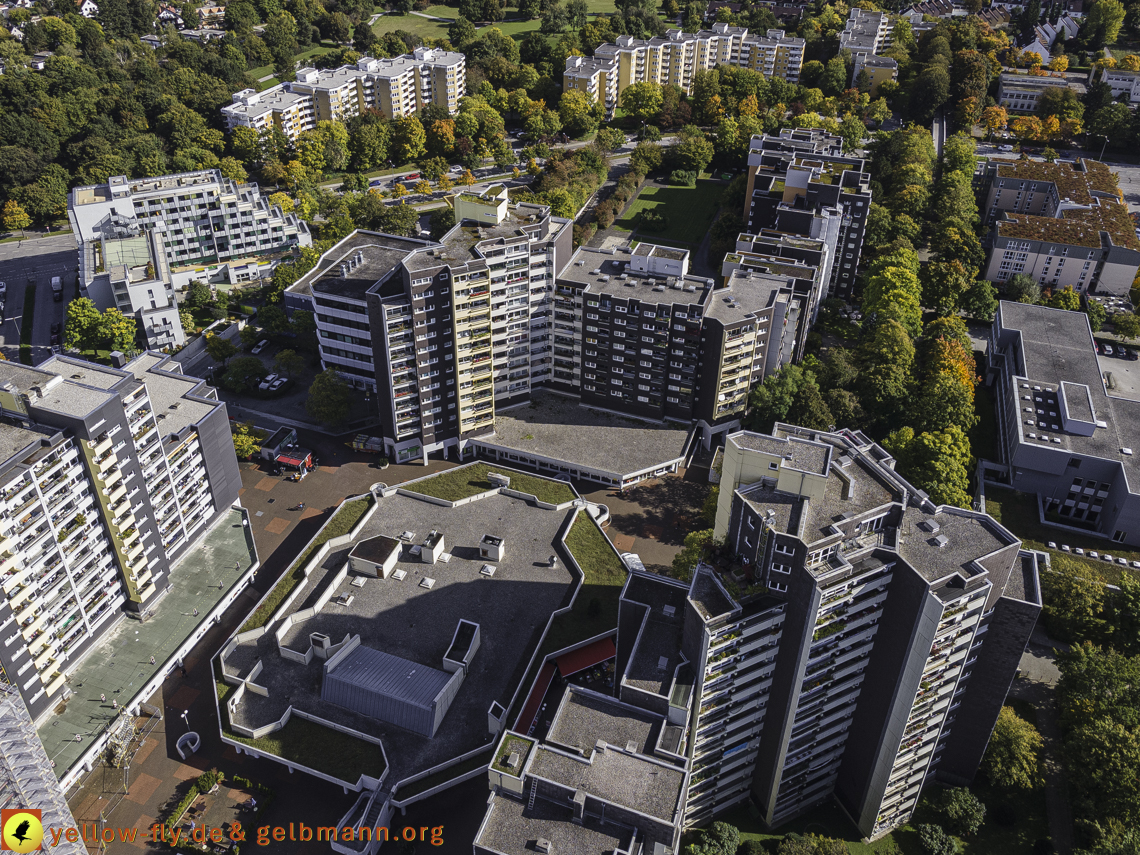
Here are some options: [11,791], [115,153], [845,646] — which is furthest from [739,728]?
[115,153]

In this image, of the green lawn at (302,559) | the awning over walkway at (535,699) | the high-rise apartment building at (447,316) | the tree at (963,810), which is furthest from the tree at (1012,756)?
the green lawn at (302,559)

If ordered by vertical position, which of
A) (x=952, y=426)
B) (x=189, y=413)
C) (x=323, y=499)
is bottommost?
(x=323, y=499)

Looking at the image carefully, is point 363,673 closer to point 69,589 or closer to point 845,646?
point 69,589

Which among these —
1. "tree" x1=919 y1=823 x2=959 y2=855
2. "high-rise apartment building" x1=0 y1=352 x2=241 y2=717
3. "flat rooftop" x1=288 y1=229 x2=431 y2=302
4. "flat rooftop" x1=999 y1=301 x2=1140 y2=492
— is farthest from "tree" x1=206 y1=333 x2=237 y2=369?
"flat rooftop" x1=999 y1=301 x2=1140 y2=492

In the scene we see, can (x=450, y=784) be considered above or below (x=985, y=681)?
below

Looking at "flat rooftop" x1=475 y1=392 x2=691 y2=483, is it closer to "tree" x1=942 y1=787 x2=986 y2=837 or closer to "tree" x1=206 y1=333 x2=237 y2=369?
"tree" x1=206 y1=333 x2=237 y2=369

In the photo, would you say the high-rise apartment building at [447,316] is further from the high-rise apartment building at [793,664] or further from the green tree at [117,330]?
the high-rise apartment building at [793,664]

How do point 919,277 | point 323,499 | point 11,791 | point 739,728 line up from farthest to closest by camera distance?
point 919,277 < point 323,499 < point 739,728 < point 11,791
